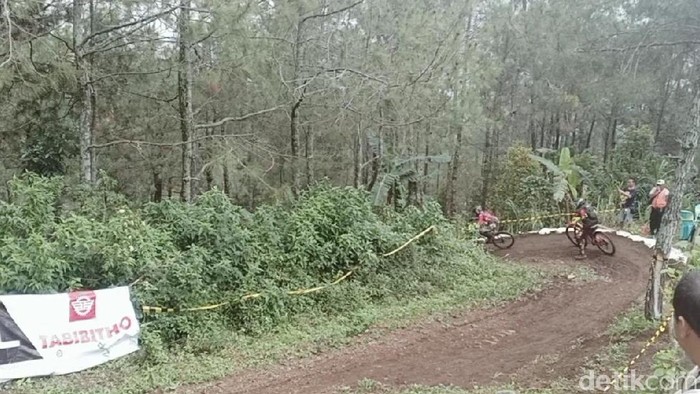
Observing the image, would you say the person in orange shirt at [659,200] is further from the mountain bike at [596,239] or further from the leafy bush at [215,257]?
the leafy bush at [215,257]

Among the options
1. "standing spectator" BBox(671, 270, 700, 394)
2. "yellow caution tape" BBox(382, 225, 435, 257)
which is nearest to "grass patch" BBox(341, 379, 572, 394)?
"yellow caution tape" BBox(382, 225, 435, 257)

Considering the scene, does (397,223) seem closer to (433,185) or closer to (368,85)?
(368,85)

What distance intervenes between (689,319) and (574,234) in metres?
12.0

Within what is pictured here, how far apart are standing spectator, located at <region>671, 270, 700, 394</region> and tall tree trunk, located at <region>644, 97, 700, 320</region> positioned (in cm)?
585

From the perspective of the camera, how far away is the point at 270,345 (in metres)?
7.24

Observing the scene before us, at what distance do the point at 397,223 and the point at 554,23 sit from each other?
42.5 feet

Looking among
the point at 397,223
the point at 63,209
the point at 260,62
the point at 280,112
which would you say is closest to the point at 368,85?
the point at 260,62

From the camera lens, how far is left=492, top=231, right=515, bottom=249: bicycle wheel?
44.8ft

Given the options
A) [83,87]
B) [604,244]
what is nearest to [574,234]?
[604,244]

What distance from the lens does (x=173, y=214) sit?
319 inches

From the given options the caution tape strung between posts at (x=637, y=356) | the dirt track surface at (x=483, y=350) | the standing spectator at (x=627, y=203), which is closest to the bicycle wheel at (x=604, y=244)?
the dirt track surface at (x=483, y=350)

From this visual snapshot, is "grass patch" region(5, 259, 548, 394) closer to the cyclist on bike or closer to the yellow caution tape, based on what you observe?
the yellow caution tape

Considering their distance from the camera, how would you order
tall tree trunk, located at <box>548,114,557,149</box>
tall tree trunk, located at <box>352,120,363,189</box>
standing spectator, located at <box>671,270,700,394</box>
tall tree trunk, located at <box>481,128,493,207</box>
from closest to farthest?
standing spectator, located at <box>671,270,700,394</box> → tall tree trunk, located at <box>352,120,363,189</box> → tall tree trunk, located at <box>481,128,493,207</box> → tall tree trunk, located at <box>548,114,557,149</box>

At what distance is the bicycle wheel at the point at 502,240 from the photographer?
1366 cm
